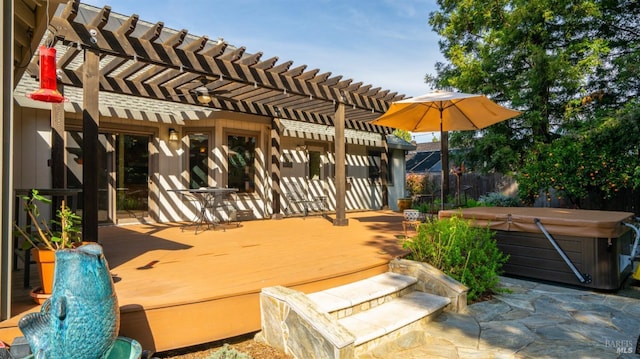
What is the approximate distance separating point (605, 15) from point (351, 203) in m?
8.33

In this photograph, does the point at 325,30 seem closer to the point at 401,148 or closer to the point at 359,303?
the point at 401,148

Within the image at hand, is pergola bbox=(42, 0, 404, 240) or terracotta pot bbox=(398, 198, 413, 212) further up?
pergola bbox=(42, 0, 404, 240)

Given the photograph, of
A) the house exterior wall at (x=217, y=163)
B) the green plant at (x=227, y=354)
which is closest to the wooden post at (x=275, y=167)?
the house exterior wall at (x=217, y=163)

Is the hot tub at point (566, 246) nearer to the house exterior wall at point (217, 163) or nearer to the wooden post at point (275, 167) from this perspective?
the wooden post at point (275, 167)

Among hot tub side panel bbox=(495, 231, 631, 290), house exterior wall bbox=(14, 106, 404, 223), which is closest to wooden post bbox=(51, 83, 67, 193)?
house exterior wall bbox=(14, 106, 404, 223)

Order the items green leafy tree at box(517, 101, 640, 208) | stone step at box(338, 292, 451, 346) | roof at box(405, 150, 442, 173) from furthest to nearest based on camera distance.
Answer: roof at box(405, 150, 442, 173)
green leafy tree at box(517, 101, 640, 208)
stone step at box(338, 292, 451, 346)

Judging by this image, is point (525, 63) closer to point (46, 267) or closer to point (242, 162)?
point (242, 162)

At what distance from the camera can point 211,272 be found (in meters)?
3.42

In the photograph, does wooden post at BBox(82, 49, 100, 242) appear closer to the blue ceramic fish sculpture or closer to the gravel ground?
the gravel ground

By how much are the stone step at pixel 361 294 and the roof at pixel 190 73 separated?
3.43 metres

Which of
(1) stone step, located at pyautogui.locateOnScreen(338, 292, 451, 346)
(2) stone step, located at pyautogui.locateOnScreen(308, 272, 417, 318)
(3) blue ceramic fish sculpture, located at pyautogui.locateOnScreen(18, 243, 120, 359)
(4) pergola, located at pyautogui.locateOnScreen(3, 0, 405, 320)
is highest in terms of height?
(4) pergola, located at pyautogui.locateOnScreen(3, 0, 405, 320)

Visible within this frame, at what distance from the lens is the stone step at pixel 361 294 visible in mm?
2939

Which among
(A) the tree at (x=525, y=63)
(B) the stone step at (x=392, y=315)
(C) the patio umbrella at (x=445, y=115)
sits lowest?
(B) the stone step at (x=392, y=315)

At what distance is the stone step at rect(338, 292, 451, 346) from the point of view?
2785 mm
